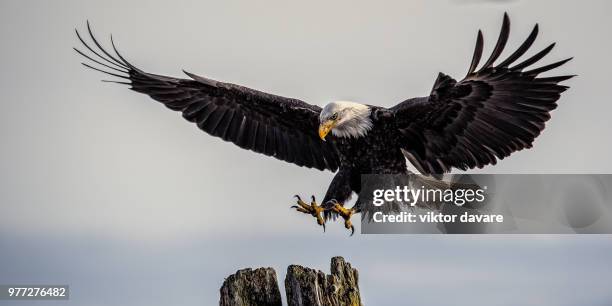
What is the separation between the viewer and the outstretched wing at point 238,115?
9.27 metres

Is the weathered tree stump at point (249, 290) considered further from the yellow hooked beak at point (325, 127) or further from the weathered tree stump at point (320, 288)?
the yellow hooked beak at point (325, 127)

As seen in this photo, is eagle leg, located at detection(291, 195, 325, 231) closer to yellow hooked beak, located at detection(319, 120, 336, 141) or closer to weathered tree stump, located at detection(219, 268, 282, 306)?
yellow hooked beak, located at detection(319, 120, 336, 141)

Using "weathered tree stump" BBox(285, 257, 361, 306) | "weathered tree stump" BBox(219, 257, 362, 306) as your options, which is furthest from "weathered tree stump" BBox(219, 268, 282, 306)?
"weathered tree stump" BBox(285, 257, 361, 306)

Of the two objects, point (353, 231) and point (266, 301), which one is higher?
point (353, 231)

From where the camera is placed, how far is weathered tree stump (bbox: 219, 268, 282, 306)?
634 cm

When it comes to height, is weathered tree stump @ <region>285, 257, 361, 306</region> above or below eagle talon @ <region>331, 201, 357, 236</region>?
below

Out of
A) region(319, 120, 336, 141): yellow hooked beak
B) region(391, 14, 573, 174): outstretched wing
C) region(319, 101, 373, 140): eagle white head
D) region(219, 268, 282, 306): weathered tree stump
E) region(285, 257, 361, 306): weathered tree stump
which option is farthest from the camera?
region(319, 101, 373, 140): eagle white head

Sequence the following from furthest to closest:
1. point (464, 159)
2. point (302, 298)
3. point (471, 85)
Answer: point (464, 159), point (471, 85), point (302, 298)

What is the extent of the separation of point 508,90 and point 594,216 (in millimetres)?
3029

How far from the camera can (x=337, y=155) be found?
9320 mm

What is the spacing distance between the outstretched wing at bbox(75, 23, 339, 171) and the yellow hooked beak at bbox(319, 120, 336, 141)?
2.07 feet

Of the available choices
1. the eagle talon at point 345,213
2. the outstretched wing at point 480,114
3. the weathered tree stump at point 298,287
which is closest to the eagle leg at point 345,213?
Answer: the eagle talon at point 345,213

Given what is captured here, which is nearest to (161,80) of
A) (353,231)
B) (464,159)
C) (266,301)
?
(353,231)

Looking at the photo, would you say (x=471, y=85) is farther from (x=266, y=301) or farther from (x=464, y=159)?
(x=266, y=301)
